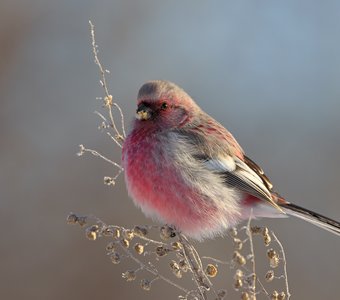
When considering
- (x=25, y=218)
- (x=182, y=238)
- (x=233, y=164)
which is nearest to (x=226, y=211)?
(x=233, y=164)

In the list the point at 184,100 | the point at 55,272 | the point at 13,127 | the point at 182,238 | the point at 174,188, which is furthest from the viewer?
the point at 13,127

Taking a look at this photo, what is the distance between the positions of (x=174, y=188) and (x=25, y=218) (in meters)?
3.10

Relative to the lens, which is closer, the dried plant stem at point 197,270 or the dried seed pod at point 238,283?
the dried seed pod at point 238,283

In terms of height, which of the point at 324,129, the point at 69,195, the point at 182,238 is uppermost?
the point at 324,129

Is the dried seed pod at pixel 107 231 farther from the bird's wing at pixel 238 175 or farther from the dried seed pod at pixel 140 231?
the bird's wing at pixel 238 175

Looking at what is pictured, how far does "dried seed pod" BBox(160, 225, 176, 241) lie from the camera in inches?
121

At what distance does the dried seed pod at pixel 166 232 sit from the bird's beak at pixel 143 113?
2.12ft

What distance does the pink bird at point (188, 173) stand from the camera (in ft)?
11.3

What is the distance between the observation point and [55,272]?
5.81 meters

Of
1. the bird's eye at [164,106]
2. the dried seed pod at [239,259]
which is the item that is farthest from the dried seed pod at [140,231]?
the bird's eye at [164,106]

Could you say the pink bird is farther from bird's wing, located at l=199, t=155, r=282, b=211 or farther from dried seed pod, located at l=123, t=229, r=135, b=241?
dried seed pod, located at l=123, t=229, r=135, b=241

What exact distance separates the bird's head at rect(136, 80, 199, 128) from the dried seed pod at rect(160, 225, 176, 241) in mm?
653

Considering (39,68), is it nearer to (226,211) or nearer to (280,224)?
(280,224)

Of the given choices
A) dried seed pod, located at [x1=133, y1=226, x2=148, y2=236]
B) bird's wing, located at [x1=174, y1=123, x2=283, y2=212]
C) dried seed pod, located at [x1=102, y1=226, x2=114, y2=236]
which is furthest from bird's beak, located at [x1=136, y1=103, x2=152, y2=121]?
dried seed pod, located at [x1=102, y1=226, x2=114, y2=236]
